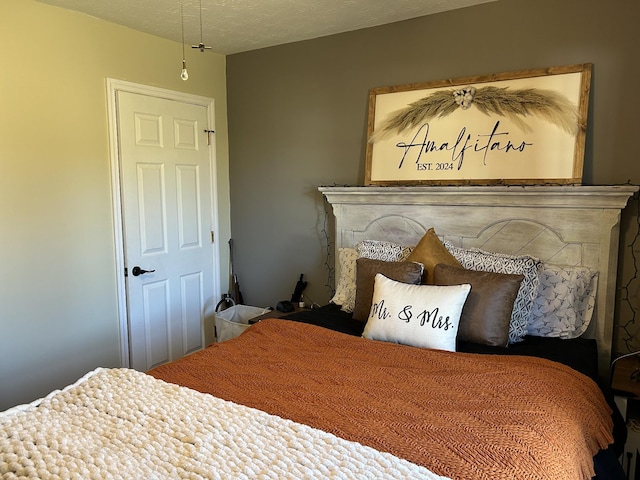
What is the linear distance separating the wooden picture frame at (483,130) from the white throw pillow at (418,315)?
0.84 meters

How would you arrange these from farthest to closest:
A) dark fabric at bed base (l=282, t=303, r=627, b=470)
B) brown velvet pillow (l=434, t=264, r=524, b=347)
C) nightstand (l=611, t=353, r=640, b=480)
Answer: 1. brown velvet pillow (l=434, t=264, r=524, b=347)
2. nightstand (l=611, t=353, r=640, b=480)
3. dark fabric at bed base (l=282, t=303, r=627, b=470)

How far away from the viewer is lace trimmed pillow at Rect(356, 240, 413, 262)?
104 inches

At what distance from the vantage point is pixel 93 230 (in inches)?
112

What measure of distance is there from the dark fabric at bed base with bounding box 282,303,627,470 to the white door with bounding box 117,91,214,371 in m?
1.25

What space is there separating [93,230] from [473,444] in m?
2.47

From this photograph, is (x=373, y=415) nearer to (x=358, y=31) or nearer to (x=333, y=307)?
(x=333, y=307)

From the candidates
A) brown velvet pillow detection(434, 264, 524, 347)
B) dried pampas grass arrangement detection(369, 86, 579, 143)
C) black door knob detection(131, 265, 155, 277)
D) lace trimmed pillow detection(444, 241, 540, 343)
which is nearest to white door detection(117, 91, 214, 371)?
black door knob detection(131, 265, 155, 277)

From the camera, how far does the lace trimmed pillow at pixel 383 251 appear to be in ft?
8.64

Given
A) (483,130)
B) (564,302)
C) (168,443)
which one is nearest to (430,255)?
(564,302)

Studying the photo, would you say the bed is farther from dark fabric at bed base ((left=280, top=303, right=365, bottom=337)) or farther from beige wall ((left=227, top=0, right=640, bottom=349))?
beige wall ((left=227, top=0, right=640, bottom=349))

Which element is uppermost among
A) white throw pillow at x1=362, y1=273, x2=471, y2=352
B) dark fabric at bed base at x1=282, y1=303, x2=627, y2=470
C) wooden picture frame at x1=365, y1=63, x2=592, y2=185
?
wooden picture frame at x1=365, y1=63, x2=592, y2=185

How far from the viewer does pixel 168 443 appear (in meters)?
1.25

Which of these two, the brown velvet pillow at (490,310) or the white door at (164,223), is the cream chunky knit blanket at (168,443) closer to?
the brown velvet pillow at (490,310)

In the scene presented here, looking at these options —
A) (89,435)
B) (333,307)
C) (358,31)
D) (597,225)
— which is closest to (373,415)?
(89,435)
